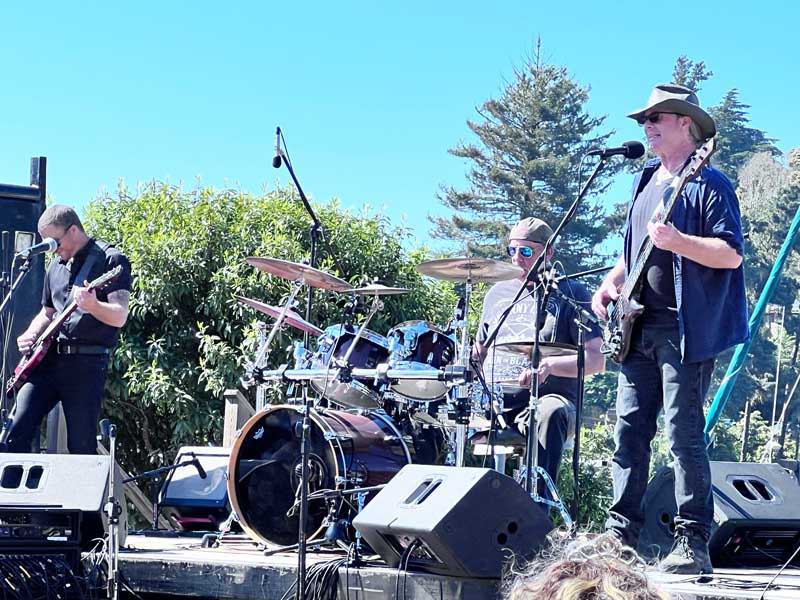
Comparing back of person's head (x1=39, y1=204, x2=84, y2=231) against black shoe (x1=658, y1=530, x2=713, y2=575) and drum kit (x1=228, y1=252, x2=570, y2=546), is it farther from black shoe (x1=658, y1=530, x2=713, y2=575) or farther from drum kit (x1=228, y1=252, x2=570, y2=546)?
black shoe (x1=658, y1=530, x2=713, y2=575)

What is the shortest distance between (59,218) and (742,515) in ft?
12.9

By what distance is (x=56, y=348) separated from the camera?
6262 mm

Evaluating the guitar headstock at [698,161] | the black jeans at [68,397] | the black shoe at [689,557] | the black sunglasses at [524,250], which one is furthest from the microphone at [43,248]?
the black shoe at [689,557]

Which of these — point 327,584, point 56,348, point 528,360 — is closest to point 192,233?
point 56,348

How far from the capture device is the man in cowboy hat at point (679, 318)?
4.40 meters

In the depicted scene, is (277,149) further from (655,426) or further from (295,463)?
(655,426)

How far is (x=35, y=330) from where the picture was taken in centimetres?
640

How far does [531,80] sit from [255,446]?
41626 mm

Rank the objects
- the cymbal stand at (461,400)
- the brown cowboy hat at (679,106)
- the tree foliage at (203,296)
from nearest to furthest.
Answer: the brown cowboy hat at (679,106)
the cymbal stand at (461,400)
the tree foliage at (203,296)

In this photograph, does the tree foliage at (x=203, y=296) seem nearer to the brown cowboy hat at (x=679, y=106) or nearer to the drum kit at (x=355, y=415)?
the drum kit at (x=355, y=415)

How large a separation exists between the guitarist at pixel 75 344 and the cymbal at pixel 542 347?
208 cm

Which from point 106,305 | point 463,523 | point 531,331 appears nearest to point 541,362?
point 531,331

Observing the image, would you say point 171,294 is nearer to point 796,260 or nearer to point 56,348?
point 56,348

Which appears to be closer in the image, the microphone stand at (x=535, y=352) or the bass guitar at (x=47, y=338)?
the microphone stand at (x=535, y=352)
